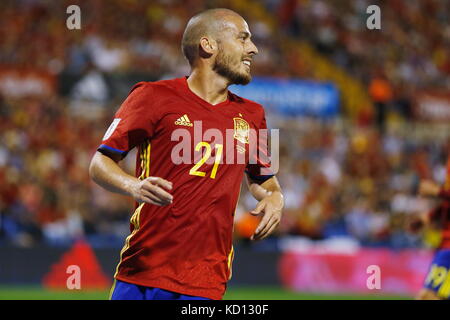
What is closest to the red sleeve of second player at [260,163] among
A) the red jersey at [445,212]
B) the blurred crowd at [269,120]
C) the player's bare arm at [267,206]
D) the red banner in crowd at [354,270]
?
the player's bare arm at [267,206]

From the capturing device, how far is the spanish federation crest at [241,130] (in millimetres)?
4770

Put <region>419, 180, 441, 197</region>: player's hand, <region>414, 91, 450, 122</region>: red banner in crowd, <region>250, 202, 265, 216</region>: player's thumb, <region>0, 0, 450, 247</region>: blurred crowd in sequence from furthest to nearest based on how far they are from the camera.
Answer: <region>414, 91, 450, 122</region>: red banner in crowd
<region>0, 0, 450, 247</region>: blurred crowd
<region>419, 180, 441, 197</region>: player's hand
<region>250, 202, 265, 216</region>: player's thumb

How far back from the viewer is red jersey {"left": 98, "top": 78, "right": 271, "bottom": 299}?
4.47 meters

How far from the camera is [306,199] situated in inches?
662

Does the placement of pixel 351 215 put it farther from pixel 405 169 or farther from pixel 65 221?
pixel 65 221

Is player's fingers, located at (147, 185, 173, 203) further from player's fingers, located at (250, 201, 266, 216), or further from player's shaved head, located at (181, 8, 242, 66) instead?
player's shaved head, located at (181, 8, 242, 66)

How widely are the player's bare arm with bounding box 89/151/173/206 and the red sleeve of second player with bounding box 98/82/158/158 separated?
76 millimetres

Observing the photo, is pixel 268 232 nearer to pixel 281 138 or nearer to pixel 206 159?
pixel 206 159

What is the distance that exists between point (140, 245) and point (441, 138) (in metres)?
17.0

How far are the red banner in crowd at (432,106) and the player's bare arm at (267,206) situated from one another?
16.1 m

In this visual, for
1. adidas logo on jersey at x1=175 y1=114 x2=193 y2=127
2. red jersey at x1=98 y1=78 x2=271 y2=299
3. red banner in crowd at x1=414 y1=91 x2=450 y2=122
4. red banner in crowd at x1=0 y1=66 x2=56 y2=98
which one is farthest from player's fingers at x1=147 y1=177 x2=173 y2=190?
red banner in crowd at x1=414 y1=91 x2=450 y2=122

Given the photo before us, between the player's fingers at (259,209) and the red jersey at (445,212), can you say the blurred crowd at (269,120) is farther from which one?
the player's fingers at (259,209)

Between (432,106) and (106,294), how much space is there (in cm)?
1086

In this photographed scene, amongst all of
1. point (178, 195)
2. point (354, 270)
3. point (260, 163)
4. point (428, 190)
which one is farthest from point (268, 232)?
point (354, 270)
